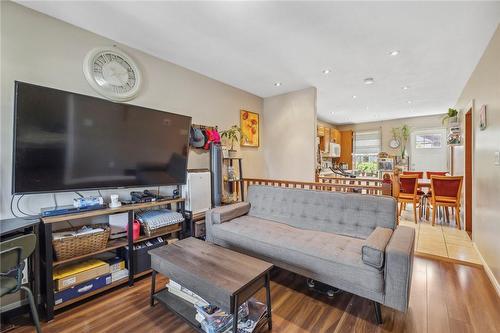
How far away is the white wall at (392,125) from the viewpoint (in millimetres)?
6660

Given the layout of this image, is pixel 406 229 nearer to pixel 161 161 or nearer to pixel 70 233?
pixel 161 161

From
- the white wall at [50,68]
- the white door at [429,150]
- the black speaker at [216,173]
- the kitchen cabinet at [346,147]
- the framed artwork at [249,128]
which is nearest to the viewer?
the white wall at [50,68]

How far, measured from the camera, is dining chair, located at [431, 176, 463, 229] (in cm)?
373

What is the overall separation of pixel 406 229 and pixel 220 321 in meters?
1.78

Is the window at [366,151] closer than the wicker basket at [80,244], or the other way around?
the wicker basket at [80,244]

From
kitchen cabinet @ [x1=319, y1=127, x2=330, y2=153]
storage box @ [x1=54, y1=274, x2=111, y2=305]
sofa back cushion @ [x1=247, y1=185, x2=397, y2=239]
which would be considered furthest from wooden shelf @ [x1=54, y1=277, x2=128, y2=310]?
kitchen cabinet @ [x1=319, y1=127, x2=330, y2=153]

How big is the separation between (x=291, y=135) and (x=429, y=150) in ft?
16.8

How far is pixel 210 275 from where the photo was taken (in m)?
1.57

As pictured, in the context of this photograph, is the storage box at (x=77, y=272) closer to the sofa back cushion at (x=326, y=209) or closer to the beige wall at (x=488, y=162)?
the sofa back cushion at (x=326, y=209)

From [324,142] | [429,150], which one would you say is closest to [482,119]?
[324,142]

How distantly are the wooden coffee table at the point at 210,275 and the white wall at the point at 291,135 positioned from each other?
266 centimetres

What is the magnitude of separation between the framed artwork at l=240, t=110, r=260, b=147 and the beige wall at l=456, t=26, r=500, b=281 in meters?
3.22

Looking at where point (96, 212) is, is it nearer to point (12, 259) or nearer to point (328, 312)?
point (12, 259)

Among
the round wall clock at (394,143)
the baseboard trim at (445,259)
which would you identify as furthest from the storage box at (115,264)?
the round wall clock at (394,143)
